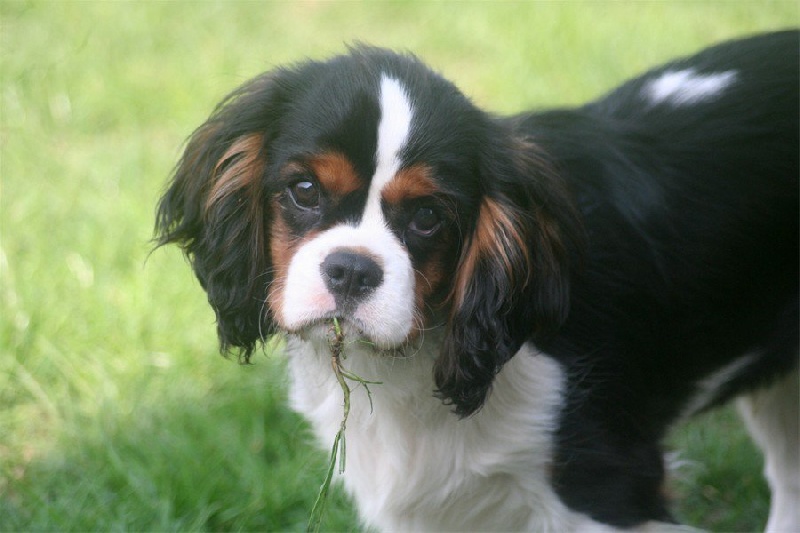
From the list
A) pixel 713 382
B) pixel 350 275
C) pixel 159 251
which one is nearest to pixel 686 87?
pixel 713 382

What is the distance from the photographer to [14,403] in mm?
4328

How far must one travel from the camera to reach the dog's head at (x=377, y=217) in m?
2.62

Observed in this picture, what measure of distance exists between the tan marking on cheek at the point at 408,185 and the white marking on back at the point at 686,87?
38.6 inches

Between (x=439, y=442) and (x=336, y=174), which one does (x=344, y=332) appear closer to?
(x=336, y=174)

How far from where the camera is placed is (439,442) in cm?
307

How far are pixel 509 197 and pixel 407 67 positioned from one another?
409 mm

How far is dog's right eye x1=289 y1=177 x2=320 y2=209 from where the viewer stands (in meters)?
2.70

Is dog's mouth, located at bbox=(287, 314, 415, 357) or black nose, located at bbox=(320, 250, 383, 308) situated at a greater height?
black nose, located at bbox=(320, 250, 383, 308)

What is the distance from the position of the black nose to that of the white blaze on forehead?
15 centimetres

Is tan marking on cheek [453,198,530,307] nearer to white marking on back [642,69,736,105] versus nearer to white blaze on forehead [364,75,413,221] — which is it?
white blaze on forehead [364,75,413,221]

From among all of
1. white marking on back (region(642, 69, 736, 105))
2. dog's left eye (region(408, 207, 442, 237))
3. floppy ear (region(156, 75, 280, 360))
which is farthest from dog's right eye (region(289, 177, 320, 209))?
white marking on back (region(642, 69, 736, 105))

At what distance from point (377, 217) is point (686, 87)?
1.18 m

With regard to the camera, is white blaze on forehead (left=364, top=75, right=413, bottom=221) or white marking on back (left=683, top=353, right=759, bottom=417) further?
white marking on back (left=683, top=353, right=759, bottom=417)

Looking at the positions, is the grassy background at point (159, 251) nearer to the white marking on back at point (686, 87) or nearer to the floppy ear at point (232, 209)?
the floppy ear at point (232, 209)
